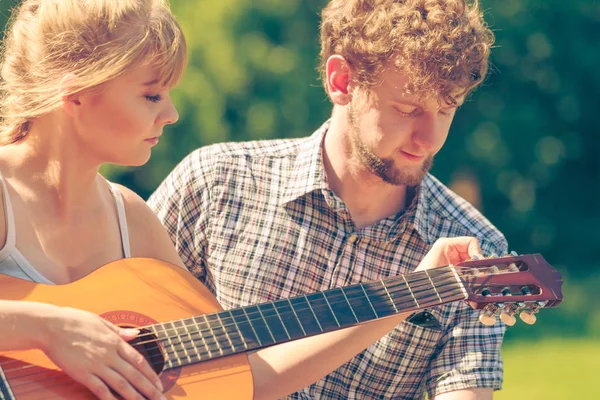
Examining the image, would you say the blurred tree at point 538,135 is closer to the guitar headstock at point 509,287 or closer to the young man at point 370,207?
the young man at point 370,207

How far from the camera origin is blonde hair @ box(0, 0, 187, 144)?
7.45 feet

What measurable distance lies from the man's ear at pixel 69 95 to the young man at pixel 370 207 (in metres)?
0.85

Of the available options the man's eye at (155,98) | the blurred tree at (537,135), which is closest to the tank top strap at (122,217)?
the man's eye at (155,98)

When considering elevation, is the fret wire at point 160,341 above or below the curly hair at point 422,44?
below

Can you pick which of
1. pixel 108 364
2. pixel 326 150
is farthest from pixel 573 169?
pixel 108 364

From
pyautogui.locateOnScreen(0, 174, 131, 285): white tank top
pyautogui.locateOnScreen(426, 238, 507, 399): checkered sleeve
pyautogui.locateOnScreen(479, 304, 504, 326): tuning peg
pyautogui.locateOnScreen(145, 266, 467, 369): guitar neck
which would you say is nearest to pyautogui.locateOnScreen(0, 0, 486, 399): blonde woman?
pyautogui.locateOnScreen(0, 174, 131, 285): white tank top

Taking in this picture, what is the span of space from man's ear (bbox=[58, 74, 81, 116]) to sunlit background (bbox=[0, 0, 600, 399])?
5.46 meters

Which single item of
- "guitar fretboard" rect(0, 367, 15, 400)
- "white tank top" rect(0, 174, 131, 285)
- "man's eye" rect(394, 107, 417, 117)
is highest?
"man's eye" rect(394, 107, 417, 117)

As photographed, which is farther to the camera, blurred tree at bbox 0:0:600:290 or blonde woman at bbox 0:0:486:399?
blurred tree at bbox 0:0:600:290

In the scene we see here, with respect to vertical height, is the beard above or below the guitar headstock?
above

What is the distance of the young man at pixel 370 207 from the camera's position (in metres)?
2.91

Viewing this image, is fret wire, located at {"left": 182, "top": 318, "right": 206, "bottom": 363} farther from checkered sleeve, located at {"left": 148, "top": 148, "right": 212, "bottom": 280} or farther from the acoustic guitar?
checkered sleeve, located at {"left": 148, "top": 148, "right": 212, "bottom": 280}

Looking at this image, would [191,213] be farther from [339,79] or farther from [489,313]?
[489,313]

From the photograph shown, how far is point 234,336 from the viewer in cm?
233
